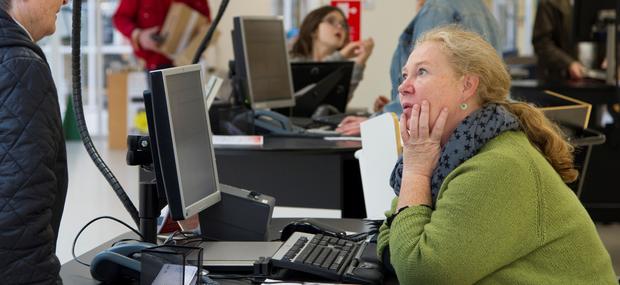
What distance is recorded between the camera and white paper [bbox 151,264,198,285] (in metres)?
1.90

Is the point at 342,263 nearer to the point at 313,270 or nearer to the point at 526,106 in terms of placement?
the point at 313,270

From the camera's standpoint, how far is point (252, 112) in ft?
14.8

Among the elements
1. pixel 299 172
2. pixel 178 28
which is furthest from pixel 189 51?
pixel 299 172

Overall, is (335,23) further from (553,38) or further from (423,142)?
(423,142)

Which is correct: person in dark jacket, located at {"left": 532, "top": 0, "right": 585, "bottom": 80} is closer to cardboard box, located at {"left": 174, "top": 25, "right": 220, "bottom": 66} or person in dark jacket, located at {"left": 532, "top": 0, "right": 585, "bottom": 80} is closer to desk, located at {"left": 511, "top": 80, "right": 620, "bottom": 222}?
desk, located at {"left": 511, "top": 80, "right": 620, "bottom": 222}

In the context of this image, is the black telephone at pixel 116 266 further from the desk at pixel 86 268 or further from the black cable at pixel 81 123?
the black cable at pixel 81 123

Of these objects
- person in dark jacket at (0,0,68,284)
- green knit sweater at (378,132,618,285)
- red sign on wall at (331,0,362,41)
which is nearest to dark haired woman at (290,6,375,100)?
red sign on wall at (331,0,362,41)

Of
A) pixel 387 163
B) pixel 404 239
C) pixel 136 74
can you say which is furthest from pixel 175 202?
pixel 136 74

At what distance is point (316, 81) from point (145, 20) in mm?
3959

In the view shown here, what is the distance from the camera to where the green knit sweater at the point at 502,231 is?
1905mm

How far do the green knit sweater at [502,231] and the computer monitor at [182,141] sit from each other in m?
0.51

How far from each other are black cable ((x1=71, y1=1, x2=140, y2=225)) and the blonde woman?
2.29 ft

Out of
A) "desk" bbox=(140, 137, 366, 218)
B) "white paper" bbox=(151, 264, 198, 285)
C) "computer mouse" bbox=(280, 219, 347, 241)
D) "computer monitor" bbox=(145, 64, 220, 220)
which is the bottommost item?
"desk" bbox=(140, 137, 366, 218)

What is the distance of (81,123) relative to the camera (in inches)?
98.4
